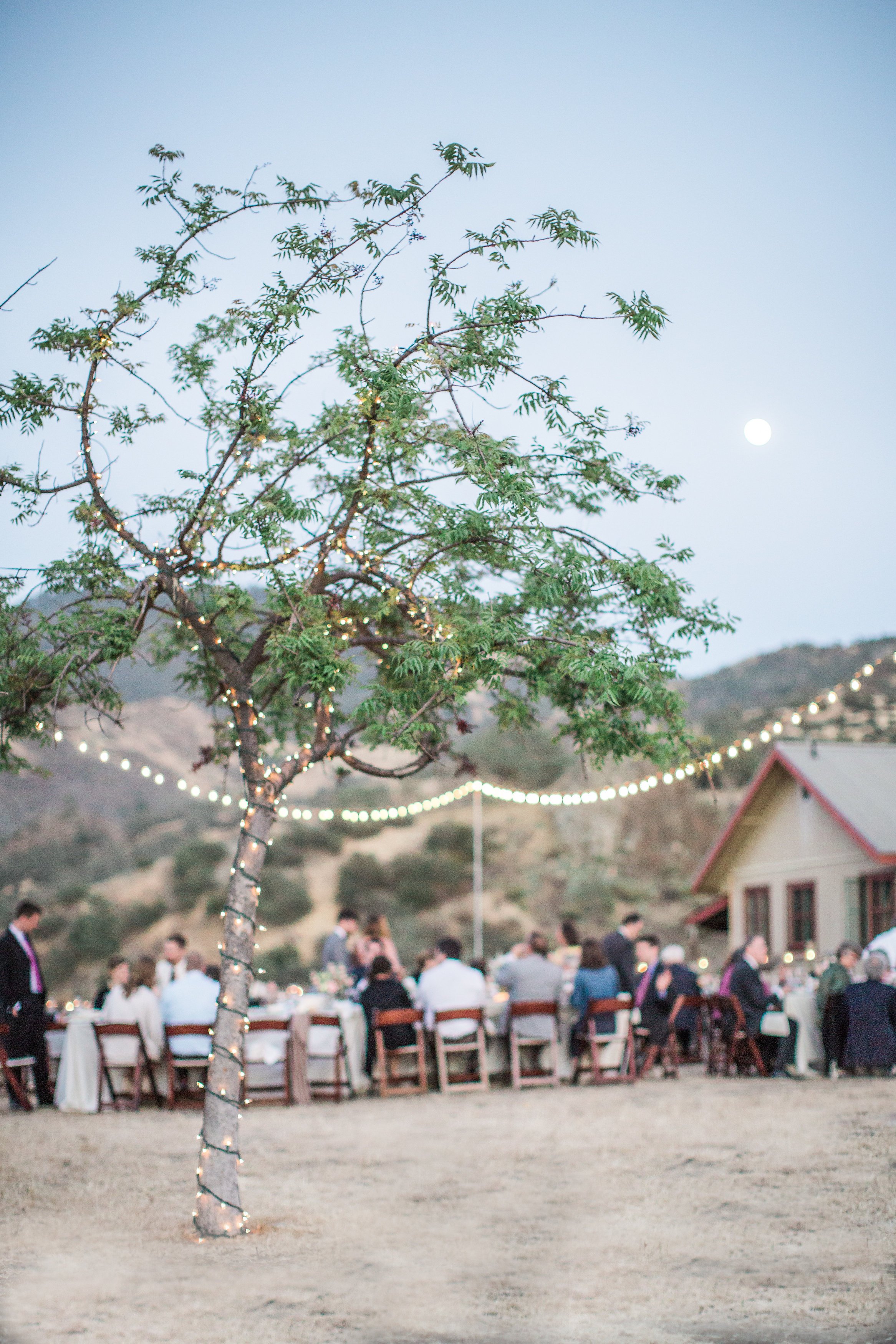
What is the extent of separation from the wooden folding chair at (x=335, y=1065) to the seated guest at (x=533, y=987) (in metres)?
1.53

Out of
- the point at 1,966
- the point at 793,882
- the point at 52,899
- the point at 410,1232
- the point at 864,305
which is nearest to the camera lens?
the point at 410,1232

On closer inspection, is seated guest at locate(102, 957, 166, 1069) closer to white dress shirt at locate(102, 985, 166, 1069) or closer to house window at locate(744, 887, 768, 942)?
white dress shirt at locate(102, 985, 166, 1069)

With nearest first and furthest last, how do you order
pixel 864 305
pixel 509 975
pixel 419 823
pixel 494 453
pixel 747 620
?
pixel 494 453
pixel 747 620
pixel 509 975
pixel 864 305
pixel 419 823

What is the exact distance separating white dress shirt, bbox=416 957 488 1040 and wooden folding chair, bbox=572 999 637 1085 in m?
1.05

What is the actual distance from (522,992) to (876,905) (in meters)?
8.52

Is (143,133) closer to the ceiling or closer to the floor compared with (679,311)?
closer to the ceiling

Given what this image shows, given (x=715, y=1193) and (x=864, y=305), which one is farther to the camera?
(x=864, y=305)

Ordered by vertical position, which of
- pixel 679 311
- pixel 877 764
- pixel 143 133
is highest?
pixel 143 133

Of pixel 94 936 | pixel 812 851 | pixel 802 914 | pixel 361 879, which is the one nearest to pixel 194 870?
pixel 94 936

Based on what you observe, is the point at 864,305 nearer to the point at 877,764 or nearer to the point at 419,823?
the point at 877,764

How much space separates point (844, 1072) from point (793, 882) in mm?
8371

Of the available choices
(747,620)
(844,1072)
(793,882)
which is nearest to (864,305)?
(747,620)

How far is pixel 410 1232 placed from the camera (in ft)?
20.2

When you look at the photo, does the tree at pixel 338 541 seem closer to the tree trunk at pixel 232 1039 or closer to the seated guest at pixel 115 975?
the tree trunk at pixel 232 1039
